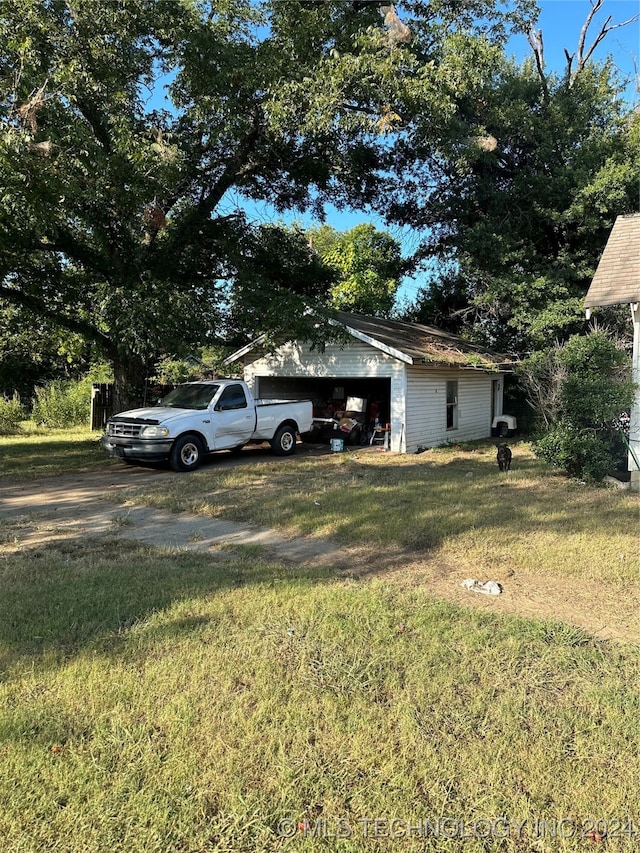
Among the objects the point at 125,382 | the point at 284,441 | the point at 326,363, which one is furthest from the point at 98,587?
the point at 326,363

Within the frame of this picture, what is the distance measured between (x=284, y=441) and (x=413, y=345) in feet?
16.6

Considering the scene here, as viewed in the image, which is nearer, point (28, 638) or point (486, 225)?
point (28, 638)

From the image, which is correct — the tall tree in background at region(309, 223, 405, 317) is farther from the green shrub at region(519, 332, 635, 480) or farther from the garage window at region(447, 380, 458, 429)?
the green shrub at region(519, 332, 635, 480)

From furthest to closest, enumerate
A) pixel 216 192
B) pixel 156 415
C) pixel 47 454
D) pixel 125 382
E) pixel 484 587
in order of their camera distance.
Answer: pixel 216 192 → pixel 125 382 → pixel 47 454 → pixel 156 415 → pixel 484 587

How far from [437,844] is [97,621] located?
2830 mm

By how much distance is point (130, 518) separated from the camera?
24.9ft

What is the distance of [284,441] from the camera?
14320 millimetres

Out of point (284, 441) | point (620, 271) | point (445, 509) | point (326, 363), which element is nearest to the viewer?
point (445, 509)

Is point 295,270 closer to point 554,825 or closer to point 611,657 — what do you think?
point 611,657

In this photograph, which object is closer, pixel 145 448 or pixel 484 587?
pixel 484 587

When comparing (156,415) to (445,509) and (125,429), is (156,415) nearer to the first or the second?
(125,429)

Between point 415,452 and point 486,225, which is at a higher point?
point 486,225

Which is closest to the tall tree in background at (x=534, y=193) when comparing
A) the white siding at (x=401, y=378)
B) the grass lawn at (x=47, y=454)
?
the white siding at (x=401, y=378)

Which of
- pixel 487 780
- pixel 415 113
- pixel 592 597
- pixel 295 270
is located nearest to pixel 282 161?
pixel 295 270
